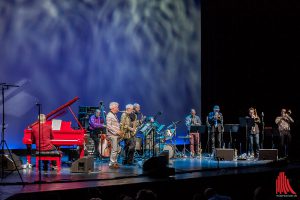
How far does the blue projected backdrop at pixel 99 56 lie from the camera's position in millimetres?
13047

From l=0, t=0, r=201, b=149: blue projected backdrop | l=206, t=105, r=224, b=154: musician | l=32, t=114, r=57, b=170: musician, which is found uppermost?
l=0, t=0, r=201, b=149: blue projected backdrop

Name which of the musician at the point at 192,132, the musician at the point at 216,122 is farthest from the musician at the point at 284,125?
the musician at the point at 192,132

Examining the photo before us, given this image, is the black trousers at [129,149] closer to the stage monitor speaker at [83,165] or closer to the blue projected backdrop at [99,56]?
the stage monitor speaker at [83,165]

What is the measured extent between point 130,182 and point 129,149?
365 cm

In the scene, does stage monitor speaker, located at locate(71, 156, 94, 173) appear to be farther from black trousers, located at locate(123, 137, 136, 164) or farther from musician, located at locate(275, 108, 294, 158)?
musician, located at locate(275, 108, 294, 158)

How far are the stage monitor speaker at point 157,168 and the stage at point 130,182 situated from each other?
112 millimetres

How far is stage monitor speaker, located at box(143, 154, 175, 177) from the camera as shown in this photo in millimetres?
8750

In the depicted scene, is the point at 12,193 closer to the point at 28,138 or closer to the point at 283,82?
the point at 28,138

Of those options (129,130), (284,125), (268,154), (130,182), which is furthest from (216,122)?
(130,182)

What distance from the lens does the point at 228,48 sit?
17281 mm

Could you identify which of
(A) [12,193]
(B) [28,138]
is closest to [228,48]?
(B) [28,138]

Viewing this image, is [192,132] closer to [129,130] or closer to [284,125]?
[284,125]

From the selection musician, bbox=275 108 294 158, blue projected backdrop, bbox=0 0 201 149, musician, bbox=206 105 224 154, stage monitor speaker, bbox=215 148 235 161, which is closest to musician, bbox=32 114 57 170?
blue projected backdrop, bbox=0 0 201 149

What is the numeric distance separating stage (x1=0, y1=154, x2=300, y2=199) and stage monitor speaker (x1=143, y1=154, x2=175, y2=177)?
0.11 m
